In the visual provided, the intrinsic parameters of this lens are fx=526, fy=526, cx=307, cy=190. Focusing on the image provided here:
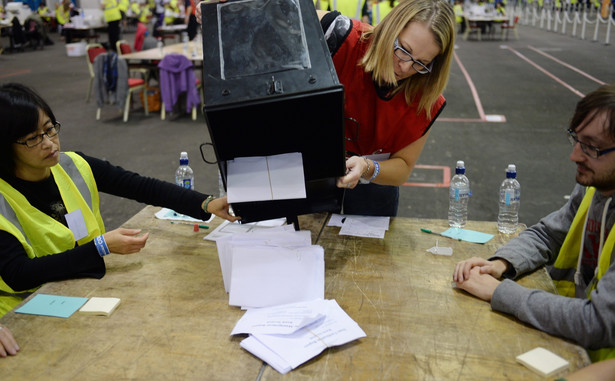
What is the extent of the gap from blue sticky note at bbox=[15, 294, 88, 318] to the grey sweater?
1324 millimetres

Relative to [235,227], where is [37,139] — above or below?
above

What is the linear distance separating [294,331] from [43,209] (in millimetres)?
1153

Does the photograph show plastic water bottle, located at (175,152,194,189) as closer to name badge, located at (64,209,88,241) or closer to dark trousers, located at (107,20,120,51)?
name badge, located at (64,209,88,241)

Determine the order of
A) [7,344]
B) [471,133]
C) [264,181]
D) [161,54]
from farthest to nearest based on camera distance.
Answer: [161,54], [471,133], [264,181], [7,344]

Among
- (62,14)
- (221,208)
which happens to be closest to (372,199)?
(221,208)

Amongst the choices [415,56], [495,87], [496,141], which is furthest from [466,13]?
[415,56]

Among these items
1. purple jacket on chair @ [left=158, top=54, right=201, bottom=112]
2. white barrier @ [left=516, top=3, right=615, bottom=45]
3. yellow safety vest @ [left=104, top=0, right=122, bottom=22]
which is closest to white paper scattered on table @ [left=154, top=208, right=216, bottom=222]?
purple jacket on chair @ [left=158, top=54, right=201, bottom=112]

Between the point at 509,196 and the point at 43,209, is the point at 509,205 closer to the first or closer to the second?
the point at 509,196

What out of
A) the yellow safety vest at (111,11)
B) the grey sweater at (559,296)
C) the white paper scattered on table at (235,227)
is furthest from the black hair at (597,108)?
the yellow safety vest at (111,11)

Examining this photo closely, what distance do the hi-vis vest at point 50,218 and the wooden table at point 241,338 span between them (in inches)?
7.3

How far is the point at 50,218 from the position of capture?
6.53ft

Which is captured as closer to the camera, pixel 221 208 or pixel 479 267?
pixel 479 267

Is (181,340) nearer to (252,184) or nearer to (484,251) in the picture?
(252,184)

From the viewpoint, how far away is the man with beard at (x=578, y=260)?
1.46 metres
